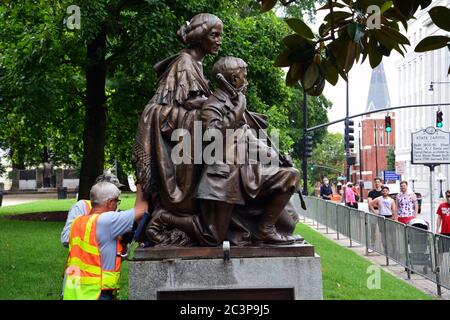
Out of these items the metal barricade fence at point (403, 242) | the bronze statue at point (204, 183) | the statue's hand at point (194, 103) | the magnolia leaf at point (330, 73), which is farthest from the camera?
the metal barricade fence at point (403, 242)

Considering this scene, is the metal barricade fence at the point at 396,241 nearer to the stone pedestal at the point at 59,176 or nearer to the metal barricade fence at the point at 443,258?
the metal barricade fence at the point at 443,258

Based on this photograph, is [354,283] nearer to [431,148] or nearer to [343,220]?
[431,148]

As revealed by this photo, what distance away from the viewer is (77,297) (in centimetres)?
465

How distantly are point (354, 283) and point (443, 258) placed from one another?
1440 mm

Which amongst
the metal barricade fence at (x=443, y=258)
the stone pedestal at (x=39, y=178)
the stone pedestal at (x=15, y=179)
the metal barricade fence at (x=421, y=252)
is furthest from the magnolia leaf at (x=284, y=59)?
the stone pedestal at (x=39, y=178)

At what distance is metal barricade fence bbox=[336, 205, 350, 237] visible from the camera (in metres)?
18.5

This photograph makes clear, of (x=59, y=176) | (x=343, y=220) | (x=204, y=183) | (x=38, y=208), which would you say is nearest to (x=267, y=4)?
(x=204, y=183)

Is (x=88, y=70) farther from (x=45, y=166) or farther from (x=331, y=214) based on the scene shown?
(x=45, y=166)

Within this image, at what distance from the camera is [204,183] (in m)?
5.87

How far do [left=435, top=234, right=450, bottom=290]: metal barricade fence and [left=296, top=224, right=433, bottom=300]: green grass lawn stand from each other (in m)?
0.44

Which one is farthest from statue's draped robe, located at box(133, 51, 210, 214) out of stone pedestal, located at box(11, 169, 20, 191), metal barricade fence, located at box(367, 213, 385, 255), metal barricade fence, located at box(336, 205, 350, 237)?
stone pedestal, located at box(11, 169, 20, 191)

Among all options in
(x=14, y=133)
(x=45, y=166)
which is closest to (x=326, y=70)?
(x=14, y=133)

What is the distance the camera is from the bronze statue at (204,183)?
19.4 ft
